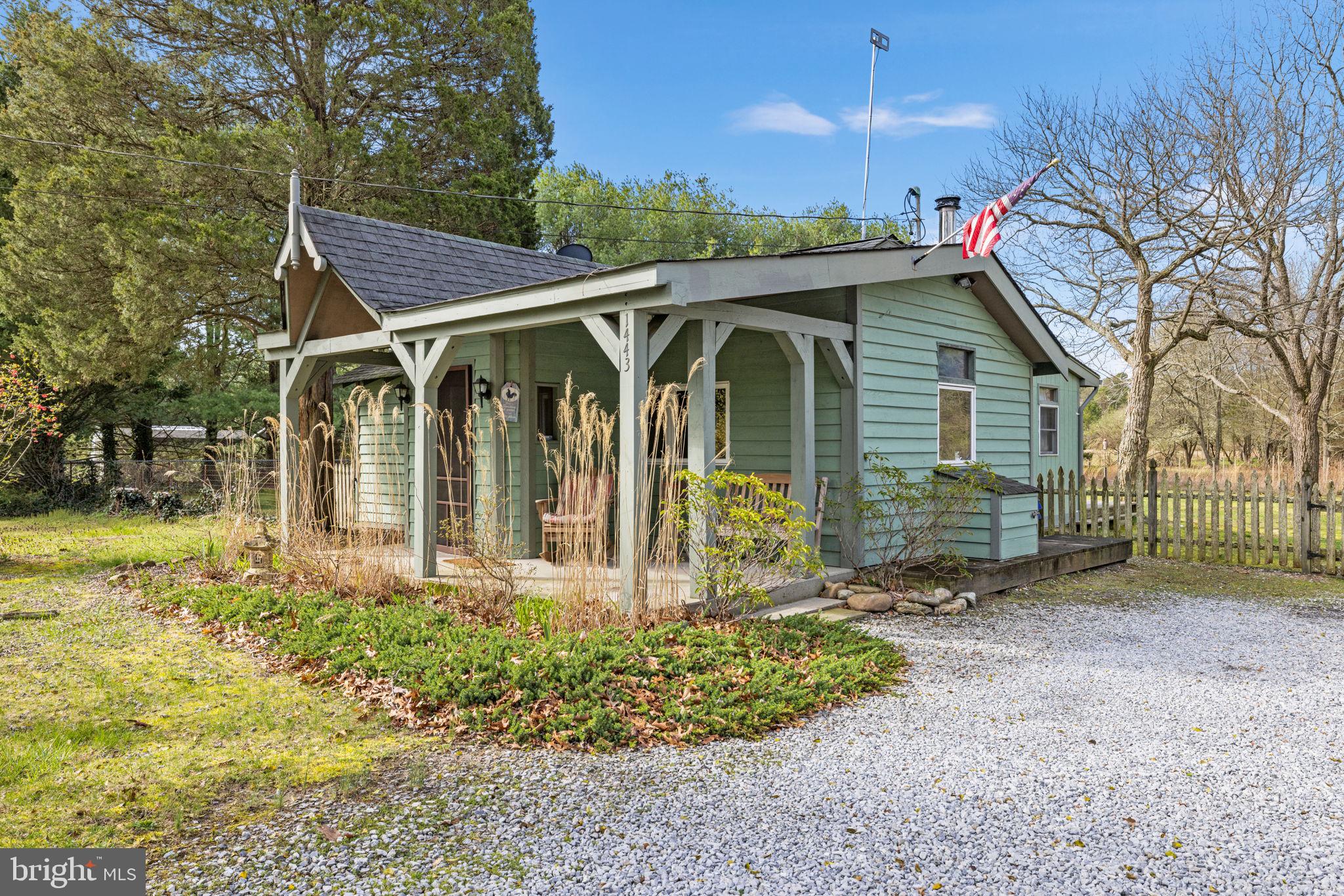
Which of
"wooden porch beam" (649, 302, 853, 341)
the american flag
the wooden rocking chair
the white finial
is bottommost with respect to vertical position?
the wooden rocking chair

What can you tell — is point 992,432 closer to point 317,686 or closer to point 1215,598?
point 1215,598

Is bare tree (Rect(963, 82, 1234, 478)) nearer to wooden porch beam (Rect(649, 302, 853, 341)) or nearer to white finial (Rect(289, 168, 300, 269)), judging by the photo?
wooden porch beam (Rect(649, 302, 853, 341))

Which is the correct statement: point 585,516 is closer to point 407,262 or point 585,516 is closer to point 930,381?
point 407,262

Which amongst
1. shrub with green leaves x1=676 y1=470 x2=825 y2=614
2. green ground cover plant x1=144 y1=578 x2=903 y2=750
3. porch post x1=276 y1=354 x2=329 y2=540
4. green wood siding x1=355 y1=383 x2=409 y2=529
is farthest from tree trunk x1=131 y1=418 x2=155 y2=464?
shrub with green leaves x1=676 y1=470 x2=825 y2=614

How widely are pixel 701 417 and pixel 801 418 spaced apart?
1.29m

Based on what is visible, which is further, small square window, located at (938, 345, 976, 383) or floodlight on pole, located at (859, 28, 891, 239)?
floodlight on pole, located at (859, 28, 891, 239)

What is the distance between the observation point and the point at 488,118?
14742 millimetres

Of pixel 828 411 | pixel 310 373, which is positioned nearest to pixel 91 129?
pixel 310 373

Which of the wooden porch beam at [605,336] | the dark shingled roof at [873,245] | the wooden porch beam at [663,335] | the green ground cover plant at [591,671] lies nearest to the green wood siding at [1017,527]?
the dark shingled roof at [873,245]

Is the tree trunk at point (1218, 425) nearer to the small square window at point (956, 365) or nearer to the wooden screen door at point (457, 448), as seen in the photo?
the small square window at point (956, 365)

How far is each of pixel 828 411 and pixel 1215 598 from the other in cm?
403

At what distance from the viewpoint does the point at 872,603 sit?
666 centimetres

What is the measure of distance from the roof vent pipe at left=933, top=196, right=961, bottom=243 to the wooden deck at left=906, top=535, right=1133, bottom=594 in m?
3.49

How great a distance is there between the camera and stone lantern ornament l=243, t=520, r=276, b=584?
704cm
